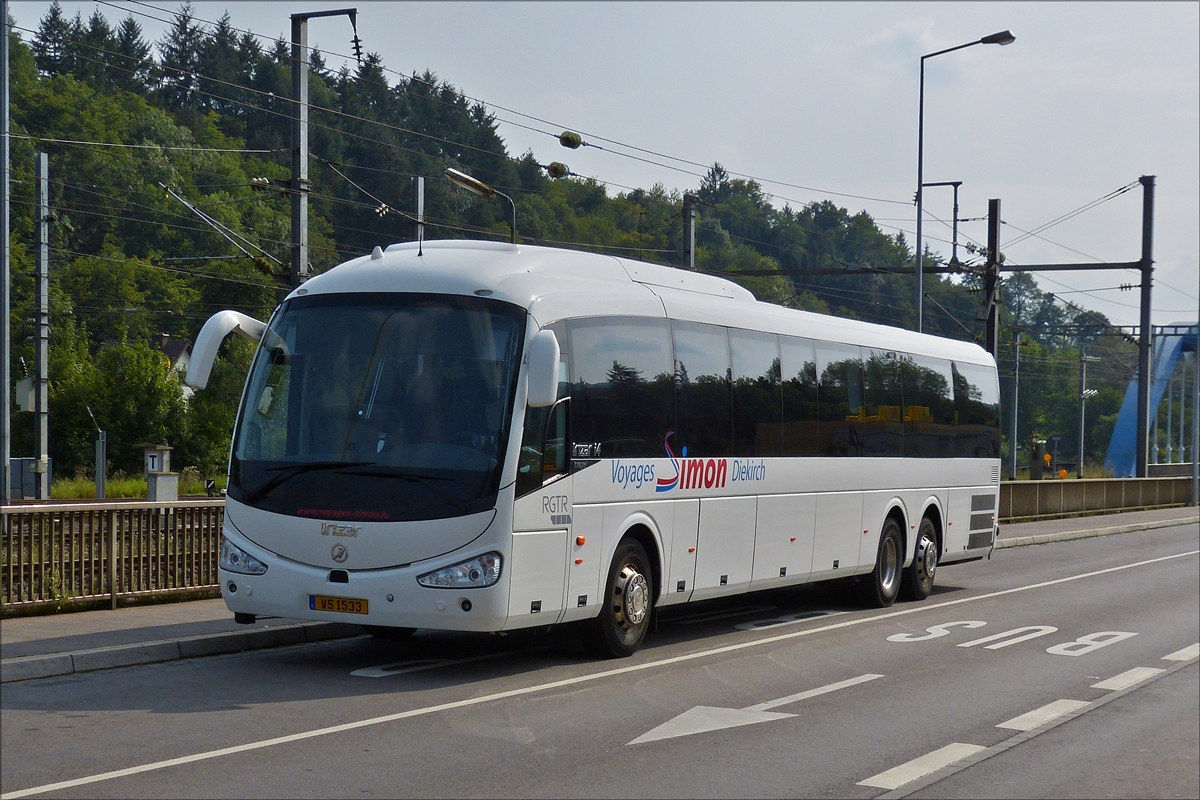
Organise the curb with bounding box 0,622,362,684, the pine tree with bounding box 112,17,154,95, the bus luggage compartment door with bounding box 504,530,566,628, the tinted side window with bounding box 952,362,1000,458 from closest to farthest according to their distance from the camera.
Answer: the curb with bounding box 0,622,362,684 → the bus luggage compartment door with bounding box 504,530,566,628 → the tinted side window with bounding box 952,362,1000,458 → the pine tree with bounding box 112,17,154,95

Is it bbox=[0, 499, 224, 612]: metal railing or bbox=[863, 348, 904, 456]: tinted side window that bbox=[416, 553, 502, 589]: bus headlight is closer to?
bbox=[0, 499, 224, 612]: metal railing

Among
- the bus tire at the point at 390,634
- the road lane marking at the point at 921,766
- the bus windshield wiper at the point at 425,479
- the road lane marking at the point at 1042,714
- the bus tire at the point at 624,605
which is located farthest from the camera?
the bus tire at the point at 390,634

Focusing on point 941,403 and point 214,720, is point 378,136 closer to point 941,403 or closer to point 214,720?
point 941,403

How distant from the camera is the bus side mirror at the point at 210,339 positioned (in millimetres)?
10602

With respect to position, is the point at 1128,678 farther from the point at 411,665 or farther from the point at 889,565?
the point at 411,665

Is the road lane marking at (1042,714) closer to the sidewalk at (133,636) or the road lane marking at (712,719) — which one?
the road lane marking at (712,719)

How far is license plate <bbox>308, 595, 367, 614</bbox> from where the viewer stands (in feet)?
33.7

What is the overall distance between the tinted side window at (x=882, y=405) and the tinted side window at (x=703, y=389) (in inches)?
145

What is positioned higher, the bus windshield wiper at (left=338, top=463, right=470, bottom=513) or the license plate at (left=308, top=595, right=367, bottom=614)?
the bus windshield wiper at (left=338, top=463, right=470, bottom=513)

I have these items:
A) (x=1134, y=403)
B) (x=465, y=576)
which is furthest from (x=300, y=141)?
(x=1134, y=403)

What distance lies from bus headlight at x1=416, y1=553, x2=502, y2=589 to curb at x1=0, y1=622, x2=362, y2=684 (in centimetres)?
125

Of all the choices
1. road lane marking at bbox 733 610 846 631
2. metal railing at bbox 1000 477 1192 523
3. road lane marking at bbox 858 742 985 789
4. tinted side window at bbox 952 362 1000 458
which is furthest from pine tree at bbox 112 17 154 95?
road lane marking at bbox 858 742 985 789

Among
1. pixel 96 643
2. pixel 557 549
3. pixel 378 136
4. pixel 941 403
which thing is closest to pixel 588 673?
pixel 557 549

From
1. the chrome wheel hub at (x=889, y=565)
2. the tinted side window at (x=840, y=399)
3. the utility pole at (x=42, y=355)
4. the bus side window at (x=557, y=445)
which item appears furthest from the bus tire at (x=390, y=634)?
the utility pole at (x=42, y=355)
